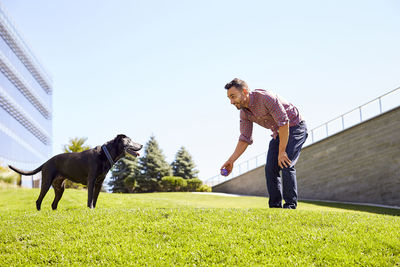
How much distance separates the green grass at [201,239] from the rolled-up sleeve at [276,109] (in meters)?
1.37

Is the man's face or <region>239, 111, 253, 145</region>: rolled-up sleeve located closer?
the man's face

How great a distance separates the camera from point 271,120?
5.35 meters

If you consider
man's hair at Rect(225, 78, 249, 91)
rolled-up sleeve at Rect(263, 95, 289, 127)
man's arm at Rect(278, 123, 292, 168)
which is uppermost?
man's hair at Rect(225, 78, 249, 91)

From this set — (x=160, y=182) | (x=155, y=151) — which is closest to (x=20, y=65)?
(x=155, y=151)

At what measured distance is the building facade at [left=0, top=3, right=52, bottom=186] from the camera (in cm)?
3889

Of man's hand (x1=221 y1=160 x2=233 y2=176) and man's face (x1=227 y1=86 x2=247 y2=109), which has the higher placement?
man's face (x1=227 y1=86 x2=247 y2=109)

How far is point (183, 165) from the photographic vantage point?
3891cm

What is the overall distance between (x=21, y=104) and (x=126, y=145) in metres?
44.7

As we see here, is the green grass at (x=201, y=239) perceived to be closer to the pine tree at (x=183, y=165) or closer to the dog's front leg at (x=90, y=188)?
the dog's front leg at (x=90, y=188)

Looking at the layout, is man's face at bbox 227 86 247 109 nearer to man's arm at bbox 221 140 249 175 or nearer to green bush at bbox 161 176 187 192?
man's arm at bbox 221 140 249 175

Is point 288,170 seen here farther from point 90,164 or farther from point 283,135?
point 90,164

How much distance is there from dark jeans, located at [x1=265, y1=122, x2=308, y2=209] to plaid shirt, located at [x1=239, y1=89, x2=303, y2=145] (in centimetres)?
15

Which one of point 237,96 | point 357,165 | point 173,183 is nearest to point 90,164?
point 237,96

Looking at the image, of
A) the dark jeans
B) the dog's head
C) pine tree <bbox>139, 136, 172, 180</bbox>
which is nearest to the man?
the dark jeans
